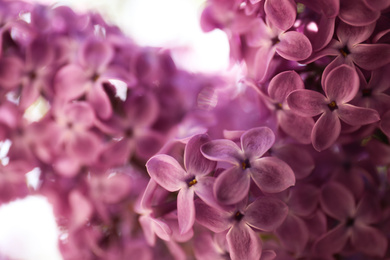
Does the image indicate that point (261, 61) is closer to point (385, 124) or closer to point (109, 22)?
point (385, 124)

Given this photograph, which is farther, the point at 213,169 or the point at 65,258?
the point at 65,258

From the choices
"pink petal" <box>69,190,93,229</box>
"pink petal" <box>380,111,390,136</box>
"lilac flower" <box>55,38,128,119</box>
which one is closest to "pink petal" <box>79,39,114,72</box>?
"lilac flower" <box>55,38,128,119</box>

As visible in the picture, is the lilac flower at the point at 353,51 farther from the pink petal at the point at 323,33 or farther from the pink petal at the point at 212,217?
the pink petal at the point at 212,217

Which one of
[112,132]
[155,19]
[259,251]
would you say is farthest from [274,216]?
[155,19]

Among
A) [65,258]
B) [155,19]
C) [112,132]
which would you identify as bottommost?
[155,19]

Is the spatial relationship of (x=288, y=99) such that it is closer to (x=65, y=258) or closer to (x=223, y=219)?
(x=223, y=219)

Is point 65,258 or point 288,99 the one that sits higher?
point 288,99
